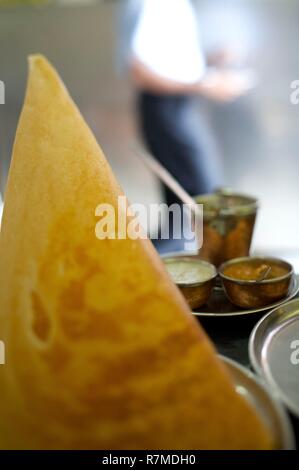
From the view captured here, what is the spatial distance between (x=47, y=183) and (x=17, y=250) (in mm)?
93

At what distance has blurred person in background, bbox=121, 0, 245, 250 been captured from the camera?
2857 mm

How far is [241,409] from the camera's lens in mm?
566

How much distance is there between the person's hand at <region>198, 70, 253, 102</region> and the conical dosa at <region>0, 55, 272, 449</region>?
2686 millimetres

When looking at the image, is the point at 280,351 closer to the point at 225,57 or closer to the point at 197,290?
the point at 197,290

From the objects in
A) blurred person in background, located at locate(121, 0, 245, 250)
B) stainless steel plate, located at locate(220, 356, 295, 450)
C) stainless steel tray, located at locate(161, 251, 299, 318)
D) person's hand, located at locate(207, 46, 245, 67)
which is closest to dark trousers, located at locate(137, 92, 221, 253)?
blurred person in background, located at locate(121, 0, 245, 250)

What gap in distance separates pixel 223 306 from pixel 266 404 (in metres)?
0.46

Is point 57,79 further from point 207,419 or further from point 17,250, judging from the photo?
point 207,419

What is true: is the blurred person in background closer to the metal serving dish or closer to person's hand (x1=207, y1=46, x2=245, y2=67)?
person's hand (x1=207, y1=46, x2=245, y2=67)

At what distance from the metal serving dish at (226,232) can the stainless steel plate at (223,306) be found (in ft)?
0.41

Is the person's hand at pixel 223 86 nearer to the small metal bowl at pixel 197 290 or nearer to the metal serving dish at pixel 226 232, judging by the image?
the metal serving dish at pixel 226 232

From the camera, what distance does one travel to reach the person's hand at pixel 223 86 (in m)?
3.22

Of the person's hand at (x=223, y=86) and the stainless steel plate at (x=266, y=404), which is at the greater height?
the person's hand at (x=223, y=86)

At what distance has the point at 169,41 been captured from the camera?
2881 millimetres

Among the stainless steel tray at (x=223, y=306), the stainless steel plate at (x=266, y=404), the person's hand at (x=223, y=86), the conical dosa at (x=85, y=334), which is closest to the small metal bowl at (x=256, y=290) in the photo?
the stainless steel tray at (x=223, y=306)
